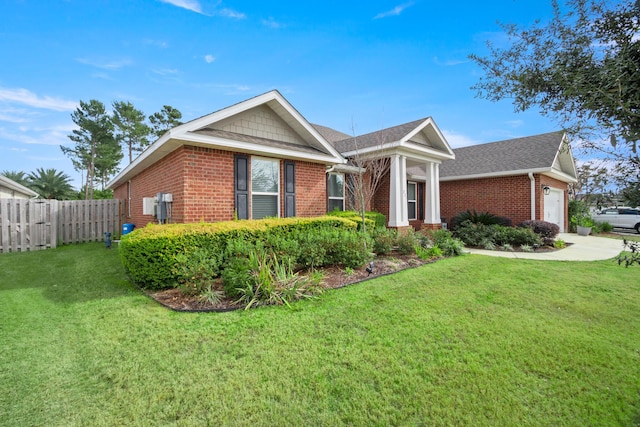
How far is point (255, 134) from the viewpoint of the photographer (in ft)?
27.5

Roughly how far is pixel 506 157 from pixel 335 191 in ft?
34.2

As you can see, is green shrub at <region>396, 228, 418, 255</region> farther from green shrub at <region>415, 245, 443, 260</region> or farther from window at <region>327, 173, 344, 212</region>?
window at <region>327, 173, 344, 212</region>

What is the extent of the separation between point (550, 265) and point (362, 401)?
312 inches

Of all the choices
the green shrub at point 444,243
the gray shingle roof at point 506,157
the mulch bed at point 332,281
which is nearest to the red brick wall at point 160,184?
the mulch bed at point 332,281

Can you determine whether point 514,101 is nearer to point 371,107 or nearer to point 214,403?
point 214,403

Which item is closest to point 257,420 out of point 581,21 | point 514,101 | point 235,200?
point 514,101

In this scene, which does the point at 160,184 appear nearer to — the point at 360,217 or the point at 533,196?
the point at 360,217

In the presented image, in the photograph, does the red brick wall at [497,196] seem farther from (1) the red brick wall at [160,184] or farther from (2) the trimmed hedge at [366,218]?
(1) the red brick wall at [160,184]

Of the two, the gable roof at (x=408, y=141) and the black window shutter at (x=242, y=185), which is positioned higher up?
the gable roof at (x=408, y=141)

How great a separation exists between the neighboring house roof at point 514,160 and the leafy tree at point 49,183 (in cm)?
3081

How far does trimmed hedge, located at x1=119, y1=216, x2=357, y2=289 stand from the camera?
5.12 metres

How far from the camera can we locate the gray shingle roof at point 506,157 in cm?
1384

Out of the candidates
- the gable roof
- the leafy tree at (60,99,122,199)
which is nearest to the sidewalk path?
the gable roof

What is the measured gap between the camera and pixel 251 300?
→ 14.8 feet
